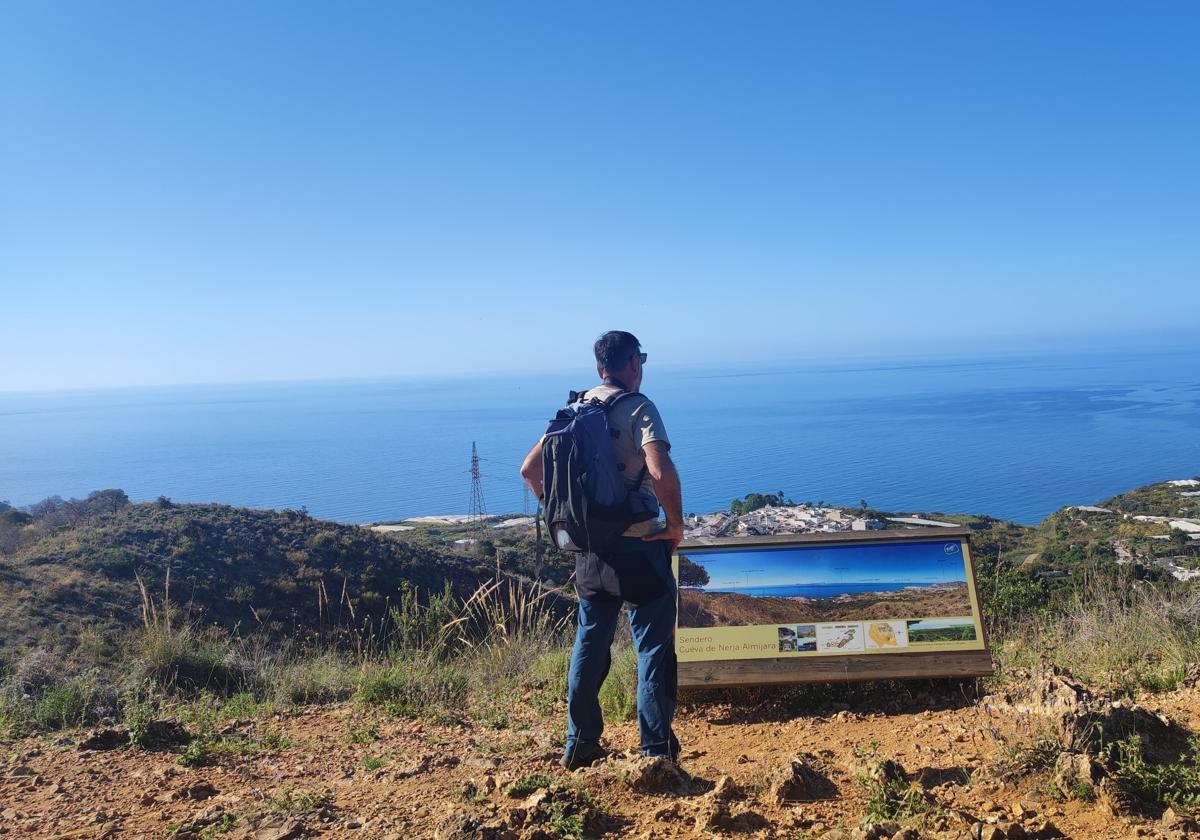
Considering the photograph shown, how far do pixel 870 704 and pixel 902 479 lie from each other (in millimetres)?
47068

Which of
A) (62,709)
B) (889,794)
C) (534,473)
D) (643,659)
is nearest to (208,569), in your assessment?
(62,709)

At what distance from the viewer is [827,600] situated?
402cm

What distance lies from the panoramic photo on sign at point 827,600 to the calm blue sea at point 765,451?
33416 mm

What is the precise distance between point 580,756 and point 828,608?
4.90 ft

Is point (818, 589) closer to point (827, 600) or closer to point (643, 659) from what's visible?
point (827, 600)

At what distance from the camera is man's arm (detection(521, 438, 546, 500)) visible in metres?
3.36

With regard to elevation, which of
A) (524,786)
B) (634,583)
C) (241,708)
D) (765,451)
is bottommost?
(765,451)

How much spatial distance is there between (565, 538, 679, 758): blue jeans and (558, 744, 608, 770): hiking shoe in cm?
1

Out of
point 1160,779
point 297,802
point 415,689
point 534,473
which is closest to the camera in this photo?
point 1160,779

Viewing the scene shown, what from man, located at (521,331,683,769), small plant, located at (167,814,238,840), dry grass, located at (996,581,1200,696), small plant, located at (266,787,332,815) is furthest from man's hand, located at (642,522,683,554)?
dry grass, located at (996,581,1200,696)

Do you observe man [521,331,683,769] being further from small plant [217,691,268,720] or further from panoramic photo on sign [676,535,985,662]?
small plant [217,691,268,720]

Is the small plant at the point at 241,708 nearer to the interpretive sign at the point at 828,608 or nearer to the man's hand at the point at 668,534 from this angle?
the interpretive sign at the point at 828,608

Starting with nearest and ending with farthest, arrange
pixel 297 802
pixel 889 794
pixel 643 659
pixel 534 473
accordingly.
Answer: pixel 889 794, pixel 297 802, pixel 643 659, pixel 534 473

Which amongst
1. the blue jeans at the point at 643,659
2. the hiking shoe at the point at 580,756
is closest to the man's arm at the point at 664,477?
the blue jeans at the point at 643,659
